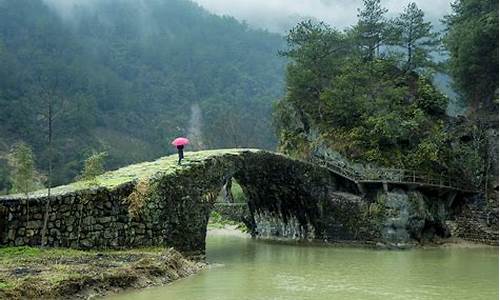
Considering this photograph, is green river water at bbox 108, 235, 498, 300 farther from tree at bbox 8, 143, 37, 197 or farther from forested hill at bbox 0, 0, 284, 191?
forested hill at bbox 0, 0, 284, 191

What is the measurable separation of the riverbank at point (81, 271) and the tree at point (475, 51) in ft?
70.5

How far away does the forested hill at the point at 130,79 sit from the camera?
203 ft

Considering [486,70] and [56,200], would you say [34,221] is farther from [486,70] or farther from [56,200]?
[486,70]

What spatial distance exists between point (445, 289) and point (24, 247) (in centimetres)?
1023

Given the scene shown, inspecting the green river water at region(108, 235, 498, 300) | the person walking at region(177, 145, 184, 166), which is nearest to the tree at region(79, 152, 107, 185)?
the person walking at region(177, 145, 184, 166)

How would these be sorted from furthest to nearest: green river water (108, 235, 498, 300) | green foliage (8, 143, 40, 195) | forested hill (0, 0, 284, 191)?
1. forested hill (0, 0, 284, 191)
2. green foliage (8, 143, 40, 195)
3. green river water (108, 235, 498, 300)

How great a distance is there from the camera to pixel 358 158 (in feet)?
89.3

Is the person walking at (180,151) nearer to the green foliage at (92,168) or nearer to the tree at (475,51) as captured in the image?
the green foliage at (92,168)

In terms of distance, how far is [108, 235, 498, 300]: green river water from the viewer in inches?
464

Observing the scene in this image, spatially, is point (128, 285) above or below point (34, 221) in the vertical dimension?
below

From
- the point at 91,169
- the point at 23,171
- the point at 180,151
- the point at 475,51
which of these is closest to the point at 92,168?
the point at 91,169

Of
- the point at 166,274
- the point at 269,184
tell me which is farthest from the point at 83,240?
the point at 269,184

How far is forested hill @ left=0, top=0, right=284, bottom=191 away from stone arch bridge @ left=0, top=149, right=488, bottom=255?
28.0 metres

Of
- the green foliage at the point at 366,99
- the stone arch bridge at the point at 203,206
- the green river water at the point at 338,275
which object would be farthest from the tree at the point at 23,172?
the green foliage at the point at 366,99
